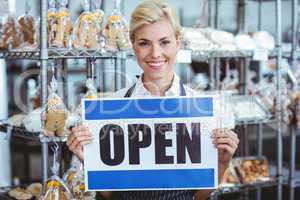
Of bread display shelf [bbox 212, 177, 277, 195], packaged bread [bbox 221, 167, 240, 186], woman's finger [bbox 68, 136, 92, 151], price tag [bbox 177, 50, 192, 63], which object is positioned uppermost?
price tag [bbox 177, 50, 192, 63]

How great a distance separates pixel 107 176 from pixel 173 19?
1.85 feet

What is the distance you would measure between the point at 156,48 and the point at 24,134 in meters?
1.04

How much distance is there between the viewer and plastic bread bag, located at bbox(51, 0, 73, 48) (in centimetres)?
226

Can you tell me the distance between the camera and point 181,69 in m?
5.36

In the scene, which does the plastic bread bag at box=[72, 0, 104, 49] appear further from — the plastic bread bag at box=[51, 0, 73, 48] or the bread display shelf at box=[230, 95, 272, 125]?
the bread display shelf at box=[230, 95, 272, 125]

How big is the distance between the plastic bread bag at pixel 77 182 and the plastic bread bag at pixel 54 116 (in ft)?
0.54

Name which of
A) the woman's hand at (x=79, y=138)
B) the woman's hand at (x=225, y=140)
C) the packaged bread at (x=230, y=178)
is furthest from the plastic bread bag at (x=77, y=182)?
the packaged bread at (x=230, y=178)

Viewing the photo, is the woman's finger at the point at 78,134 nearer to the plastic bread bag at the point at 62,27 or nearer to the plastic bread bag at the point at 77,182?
the plastic bread bag at the point at 77,182

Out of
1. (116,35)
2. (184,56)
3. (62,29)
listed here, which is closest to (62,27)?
(62,29)

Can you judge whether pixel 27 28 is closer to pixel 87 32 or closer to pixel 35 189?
pixel 87 32

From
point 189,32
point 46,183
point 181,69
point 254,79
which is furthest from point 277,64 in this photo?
point 181,69

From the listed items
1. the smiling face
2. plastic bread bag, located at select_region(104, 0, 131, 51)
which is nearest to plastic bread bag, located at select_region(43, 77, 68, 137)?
plastic bread bag, located at select_region(104, 0, 131, 51)

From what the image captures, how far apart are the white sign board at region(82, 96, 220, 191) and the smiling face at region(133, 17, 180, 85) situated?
0.36 feet

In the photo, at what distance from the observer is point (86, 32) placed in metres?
2.30
